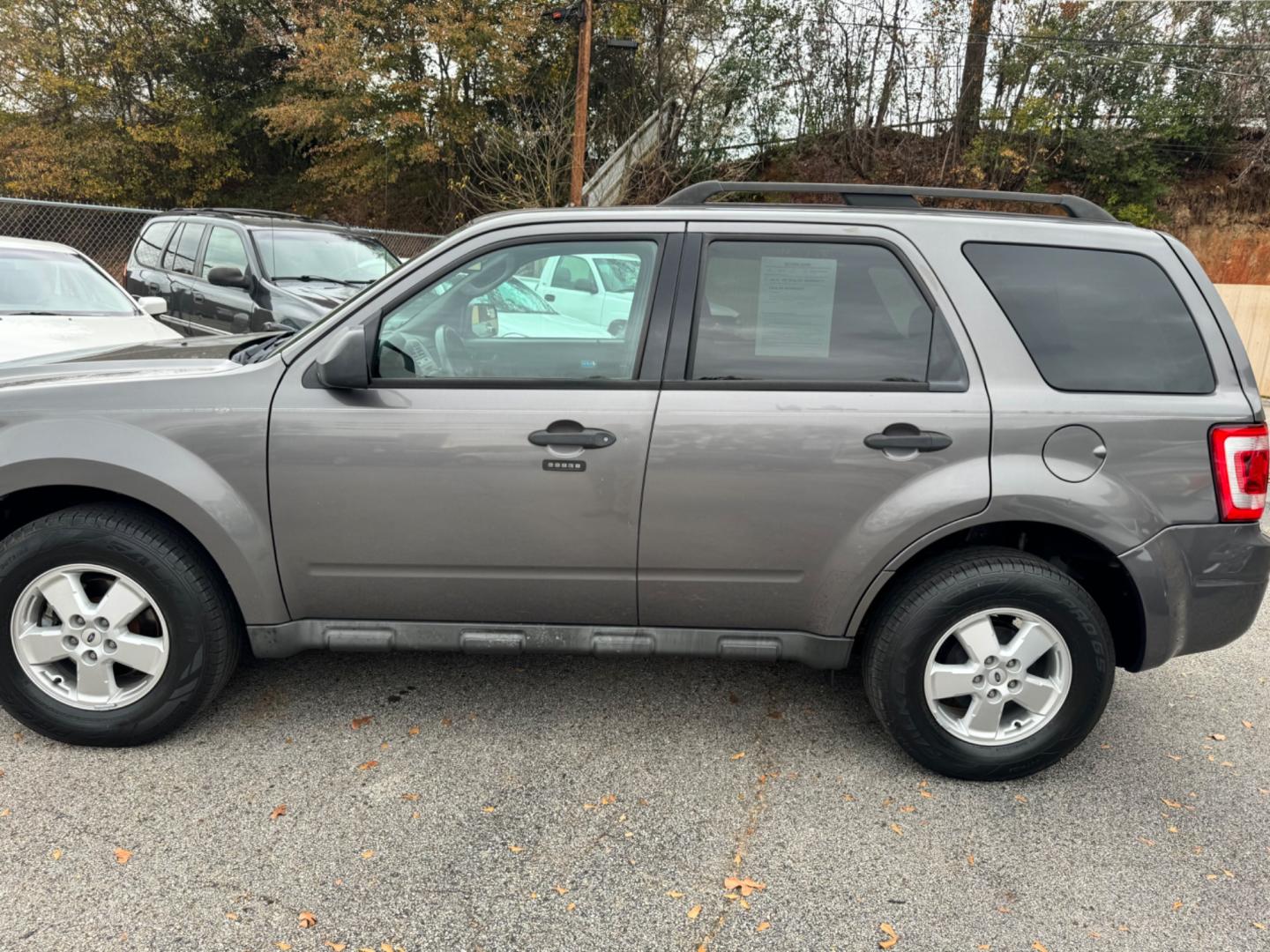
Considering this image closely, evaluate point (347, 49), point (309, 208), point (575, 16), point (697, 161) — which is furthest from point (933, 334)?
point (309, 208)

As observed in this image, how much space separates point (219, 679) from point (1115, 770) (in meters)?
3.14

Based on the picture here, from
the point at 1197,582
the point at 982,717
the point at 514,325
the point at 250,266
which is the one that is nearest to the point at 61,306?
the point at 250,266

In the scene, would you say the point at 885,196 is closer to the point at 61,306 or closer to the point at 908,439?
the point at 908,439

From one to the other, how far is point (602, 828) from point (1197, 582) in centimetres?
206

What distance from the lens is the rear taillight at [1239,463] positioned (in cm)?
279

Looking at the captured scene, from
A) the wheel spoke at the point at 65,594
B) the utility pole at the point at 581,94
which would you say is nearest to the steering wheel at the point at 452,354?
the wheel spoke at the point at 65,594

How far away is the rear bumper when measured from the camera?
2.82 m

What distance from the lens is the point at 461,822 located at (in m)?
2.70

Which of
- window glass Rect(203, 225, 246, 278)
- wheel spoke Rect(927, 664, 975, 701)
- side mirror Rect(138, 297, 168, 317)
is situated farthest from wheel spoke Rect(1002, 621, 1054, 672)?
window glass Rect(203, 225, 246, 278)

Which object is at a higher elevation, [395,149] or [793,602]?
[395,149]

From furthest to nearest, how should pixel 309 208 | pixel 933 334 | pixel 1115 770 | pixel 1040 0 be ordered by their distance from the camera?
pixel 309 208, pixel 1040 0, pixel 1115 770, pixel 933 334

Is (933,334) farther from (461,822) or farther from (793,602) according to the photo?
(461,822)

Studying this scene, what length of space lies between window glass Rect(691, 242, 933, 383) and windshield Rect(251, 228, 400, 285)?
240 inches

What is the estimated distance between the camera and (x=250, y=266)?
8273 millimetres
